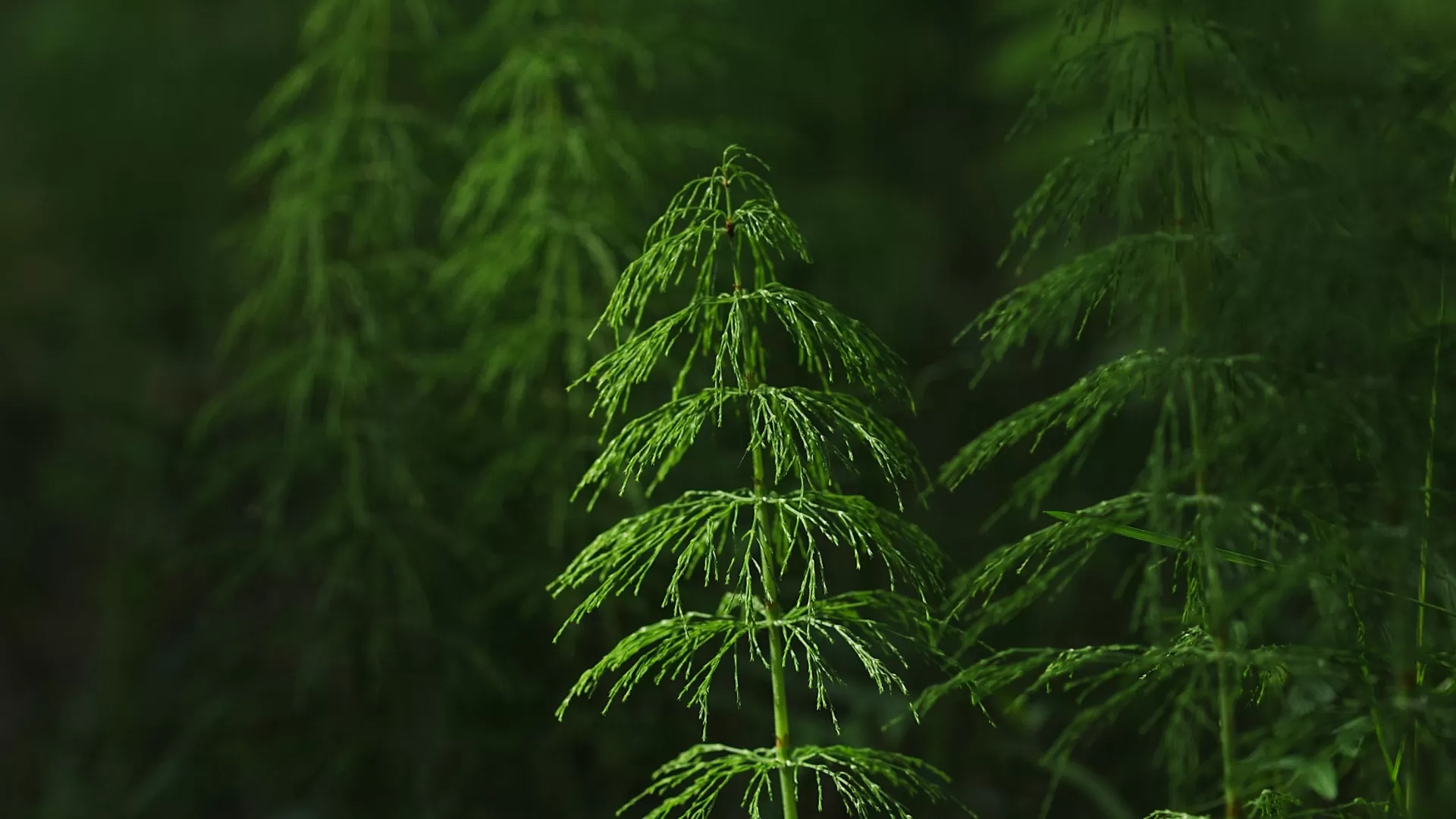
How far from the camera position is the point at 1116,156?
112cm

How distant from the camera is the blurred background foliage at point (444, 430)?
199 cm

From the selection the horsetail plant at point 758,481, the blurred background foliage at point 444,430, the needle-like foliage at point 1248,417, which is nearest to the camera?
the needle-like foliage at point 1248,417

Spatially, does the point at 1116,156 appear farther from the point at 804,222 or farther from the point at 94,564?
the point at 94,564

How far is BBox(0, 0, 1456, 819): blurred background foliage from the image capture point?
199cm

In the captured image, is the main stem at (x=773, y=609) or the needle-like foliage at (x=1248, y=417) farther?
the main stem at (x=773, y=609)

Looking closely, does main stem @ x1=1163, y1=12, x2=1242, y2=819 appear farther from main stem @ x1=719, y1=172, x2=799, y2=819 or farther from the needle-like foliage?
main stem @ x1=719, y1=172, x2=799, y2=819

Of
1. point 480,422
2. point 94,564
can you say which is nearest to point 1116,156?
point 480,422

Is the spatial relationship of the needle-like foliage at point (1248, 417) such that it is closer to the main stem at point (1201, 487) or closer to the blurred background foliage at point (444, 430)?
the main stem at point (1201, 487)

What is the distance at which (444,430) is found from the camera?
217 centimetres

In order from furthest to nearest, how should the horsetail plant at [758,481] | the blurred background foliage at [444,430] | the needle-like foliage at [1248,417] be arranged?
1. the blurred background foliage at [444,430]
2. the horsetail plant at [758,481]
3. the needle-like foliage at [1248,417]

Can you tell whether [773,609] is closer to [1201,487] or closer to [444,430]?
[1201,487]

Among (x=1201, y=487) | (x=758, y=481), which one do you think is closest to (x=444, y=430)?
(x=758, y=481)

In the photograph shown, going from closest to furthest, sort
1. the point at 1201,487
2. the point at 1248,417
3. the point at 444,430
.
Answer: the point at 1248,417 → the point at 1201,487 → the point at 444,430

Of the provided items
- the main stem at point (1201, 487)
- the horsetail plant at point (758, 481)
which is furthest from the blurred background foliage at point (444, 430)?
the horsetail plant at point (758, 481)
